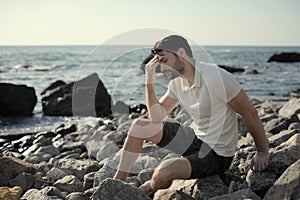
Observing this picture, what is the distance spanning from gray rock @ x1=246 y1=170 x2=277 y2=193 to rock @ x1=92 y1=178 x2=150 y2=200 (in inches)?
40.0

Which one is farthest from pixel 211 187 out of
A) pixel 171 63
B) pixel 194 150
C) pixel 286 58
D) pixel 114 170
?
pixel 286 58

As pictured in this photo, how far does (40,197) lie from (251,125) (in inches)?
76.3

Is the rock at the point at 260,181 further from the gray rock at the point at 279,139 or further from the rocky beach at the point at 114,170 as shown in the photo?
the gray rock at the point at 279,139

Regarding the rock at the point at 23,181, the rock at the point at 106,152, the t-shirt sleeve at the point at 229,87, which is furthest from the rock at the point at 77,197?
the rock at the point at 106,152

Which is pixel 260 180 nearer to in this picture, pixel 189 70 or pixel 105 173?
pixel 189 70

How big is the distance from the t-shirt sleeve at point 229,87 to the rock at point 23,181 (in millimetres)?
2386

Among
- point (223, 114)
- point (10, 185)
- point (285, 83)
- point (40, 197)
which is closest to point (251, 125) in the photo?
point (223, 114)

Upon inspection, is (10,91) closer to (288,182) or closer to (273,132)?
(273,132)

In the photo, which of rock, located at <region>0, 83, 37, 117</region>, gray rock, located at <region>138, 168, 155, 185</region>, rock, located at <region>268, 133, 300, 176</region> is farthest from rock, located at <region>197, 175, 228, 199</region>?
rock, located at <region>0, 83, 37, 117</region>

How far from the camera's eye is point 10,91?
13.4m

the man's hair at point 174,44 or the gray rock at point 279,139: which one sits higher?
the man's hair at point 174,44

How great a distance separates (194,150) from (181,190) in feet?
1.27

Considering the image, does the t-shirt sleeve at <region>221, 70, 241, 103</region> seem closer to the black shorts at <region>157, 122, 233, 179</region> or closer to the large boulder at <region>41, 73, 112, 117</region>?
the black shorts at <region>157, 122, 233, 179</region>

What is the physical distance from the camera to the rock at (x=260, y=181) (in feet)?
13.5
